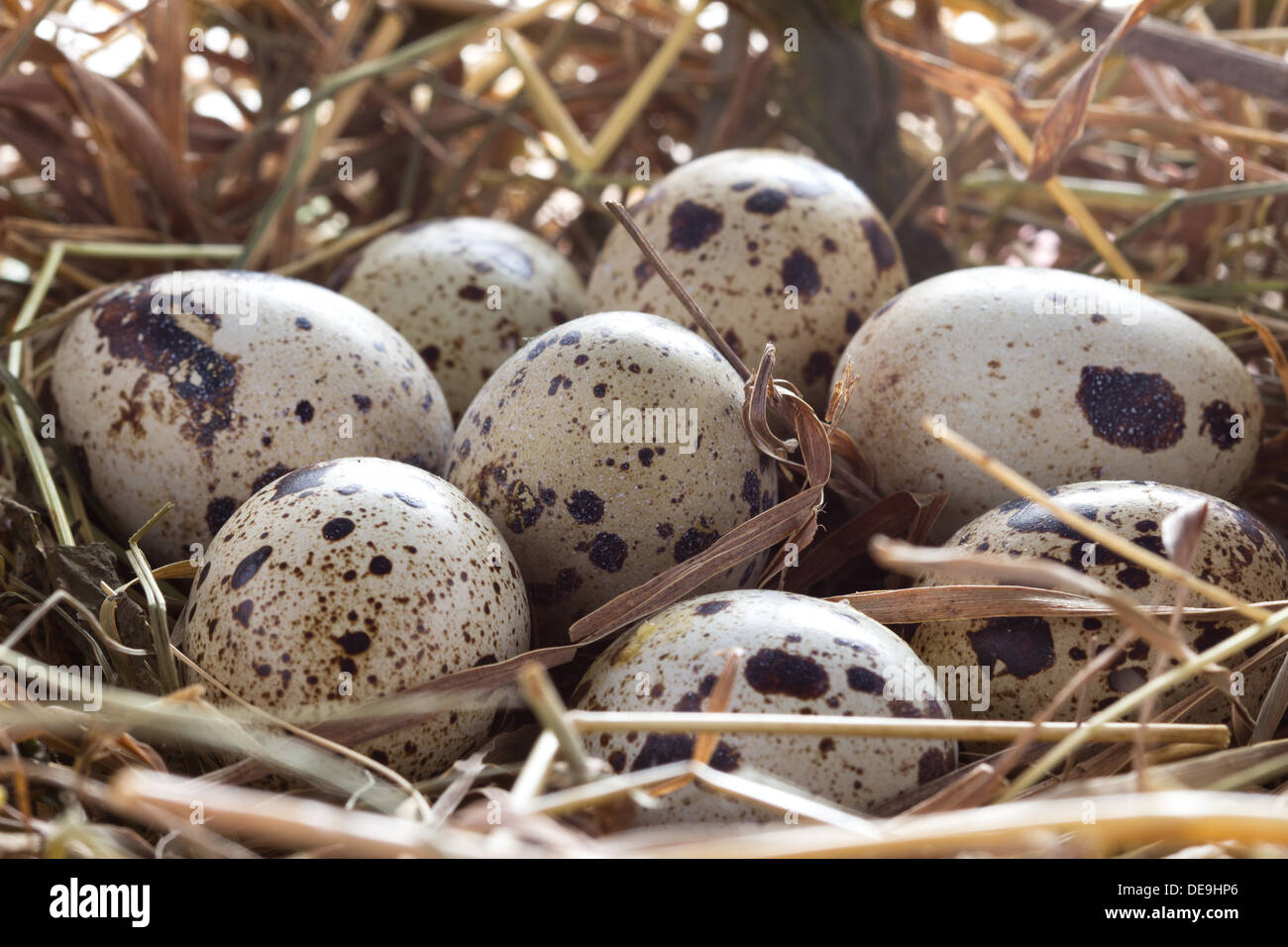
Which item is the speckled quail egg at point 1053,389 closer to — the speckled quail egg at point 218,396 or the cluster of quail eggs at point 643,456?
the cluster of quail eggs at point 643,456

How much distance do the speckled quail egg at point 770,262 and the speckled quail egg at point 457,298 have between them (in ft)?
0.45

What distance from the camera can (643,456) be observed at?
47.1 inches

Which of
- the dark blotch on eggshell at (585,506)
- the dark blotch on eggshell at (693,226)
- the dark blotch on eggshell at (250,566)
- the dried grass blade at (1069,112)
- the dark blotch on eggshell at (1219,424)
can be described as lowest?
the dark blotch on eggshell at (250,566)

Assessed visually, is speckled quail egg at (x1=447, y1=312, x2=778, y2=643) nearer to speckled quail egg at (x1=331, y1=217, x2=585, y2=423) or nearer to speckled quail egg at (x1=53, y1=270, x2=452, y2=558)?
speckled quail egg at (x1=53, y1=270, x2=452, y2=558)

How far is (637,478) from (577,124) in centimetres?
148

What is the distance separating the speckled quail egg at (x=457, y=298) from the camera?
1589 millimetres

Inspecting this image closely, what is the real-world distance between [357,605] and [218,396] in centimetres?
40

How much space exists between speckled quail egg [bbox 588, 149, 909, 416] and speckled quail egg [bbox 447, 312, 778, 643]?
234 mm

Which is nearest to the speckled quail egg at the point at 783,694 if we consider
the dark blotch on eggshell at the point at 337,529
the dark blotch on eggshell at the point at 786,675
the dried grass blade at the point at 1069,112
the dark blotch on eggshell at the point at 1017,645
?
the dark blotch on eggshell at the point at 786,675

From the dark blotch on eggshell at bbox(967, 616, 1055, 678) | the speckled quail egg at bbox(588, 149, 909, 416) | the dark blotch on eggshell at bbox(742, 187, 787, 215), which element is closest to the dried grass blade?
the speckled quail egg at bbox(588, 149, 909, 416)

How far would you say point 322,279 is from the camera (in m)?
1.90

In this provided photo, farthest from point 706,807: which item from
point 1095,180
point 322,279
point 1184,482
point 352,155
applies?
point 1095,180

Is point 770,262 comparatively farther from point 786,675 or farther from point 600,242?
point 600,242

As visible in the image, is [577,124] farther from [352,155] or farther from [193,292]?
[193,292]
